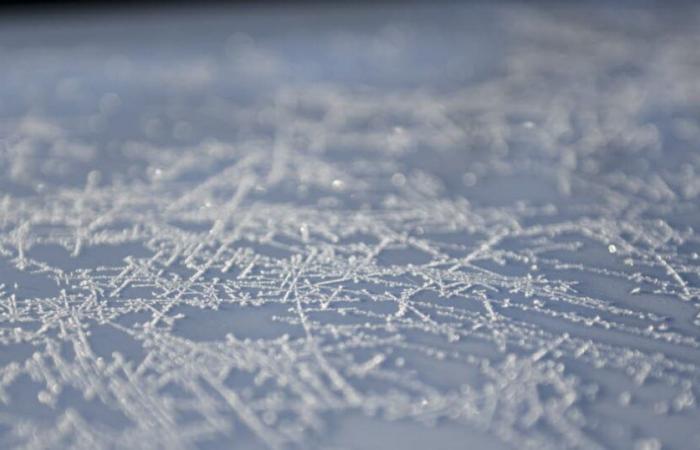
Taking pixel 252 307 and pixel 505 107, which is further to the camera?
pixel 505 107

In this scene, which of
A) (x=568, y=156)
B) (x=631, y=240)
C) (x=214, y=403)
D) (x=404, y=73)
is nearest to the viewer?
(x=214, y=403)

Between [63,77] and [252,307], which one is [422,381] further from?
[63,77]

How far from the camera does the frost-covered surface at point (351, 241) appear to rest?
37 cm

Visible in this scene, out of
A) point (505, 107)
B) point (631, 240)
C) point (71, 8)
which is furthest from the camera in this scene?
point (71, 8)

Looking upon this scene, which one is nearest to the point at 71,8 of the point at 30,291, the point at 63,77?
the point at 63,77

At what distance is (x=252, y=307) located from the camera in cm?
45

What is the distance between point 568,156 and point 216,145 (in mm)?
249

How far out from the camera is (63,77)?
0.85 m

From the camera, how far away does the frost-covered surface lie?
1.21 feet

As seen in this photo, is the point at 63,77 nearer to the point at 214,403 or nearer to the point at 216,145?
the point at 216,145

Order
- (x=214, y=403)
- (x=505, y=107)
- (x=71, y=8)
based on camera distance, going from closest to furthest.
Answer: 1. (x=214, y=403)
2. (x=505, y=107)
3. (x=71, y=8)

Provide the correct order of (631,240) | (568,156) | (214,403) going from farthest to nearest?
(568,156)
(631,240)
(214,403)

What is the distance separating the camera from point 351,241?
53cm

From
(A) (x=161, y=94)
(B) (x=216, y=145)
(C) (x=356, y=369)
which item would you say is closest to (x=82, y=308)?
(C) (x=356, y=369)
